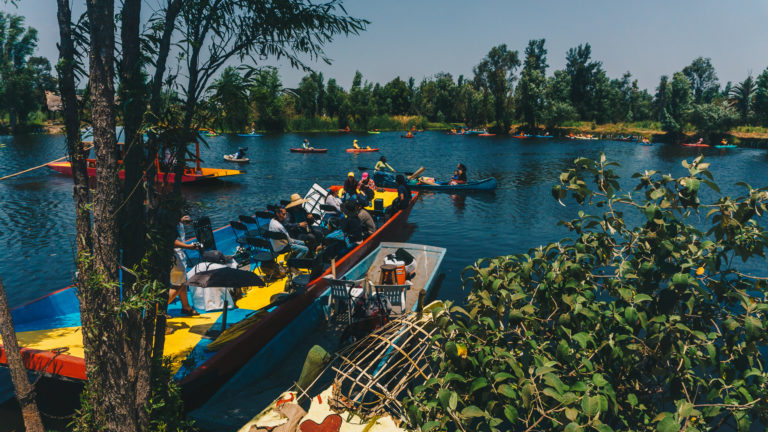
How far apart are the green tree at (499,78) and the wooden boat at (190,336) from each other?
9290 cm

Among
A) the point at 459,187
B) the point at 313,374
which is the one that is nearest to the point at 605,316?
the point at 313,374

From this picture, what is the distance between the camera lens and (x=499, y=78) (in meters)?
101

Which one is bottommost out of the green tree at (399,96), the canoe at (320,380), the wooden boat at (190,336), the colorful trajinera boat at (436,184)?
the canoe at (320,380)

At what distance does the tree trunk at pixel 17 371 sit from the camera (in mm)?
4983

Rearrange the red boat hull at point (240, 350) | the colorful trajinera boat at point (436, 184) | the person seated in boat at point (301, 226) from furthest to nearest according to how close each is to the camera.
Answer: the colorful trajinera boat at point (436, 184) < the person seated in boat at point (301, 226) < the red boat hull at point (240, 350)

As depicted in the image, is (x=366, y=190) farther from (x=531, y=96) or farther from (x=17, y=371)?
(x=531, y=96)

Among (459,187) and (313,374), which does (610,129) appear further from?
(313,374)

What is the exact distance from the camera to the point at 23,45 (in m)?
56.8

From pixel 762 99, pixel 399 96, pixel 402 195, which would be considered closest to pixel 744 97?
pixel 762 99

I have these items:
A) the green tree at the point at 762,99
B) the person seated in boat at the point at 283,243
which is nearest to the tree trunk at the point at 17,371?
the person seated in boat at the point at 283,243

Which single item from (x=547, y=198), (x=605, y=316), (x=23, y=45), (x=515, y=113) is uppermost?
(x=23, y=45)

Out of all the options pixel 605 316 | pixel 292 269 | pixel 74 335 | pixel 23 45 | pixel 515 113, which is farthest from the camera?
pixel 515 113

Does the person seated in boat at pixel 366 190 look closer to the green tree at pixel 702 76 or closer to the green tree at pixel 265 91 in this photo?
the green tree at pixel 265 91

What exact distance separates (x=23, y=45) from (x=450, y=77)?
8994cm
